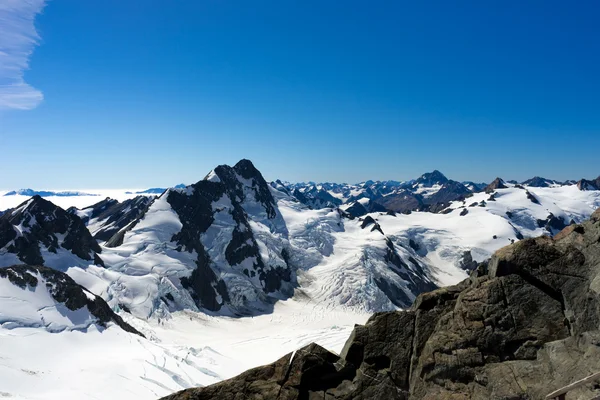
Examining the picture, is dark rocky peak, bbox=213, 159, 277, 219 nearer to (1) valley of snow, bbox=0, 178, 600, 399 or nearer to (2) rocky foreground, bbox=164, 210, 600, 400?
(1) valley of snow, bbox=0, 178, 600, 399

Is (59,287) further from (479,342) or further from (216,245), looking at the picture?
(216,245)

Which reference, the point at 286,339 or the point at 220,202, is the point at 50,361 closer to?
the point at 286,339

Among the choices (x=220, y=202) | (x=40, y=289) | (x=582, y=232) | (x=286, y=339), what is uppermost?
(x=220, y=202)

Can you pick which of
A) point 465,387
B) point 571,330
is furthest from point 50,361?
point 571,330

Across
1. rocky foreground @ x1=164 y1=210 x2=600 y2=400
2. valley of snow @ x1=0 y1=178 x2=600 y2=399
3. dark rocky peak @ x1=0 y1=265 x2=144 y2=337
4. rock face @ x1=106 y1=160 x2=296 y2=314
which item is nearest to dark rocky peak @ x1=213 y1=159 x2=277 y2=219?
rock face @ x1=106 y1=160 x2=296 y2=314

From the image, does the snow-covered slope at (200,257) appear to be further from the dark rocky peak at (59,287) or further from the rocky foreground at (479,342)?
the rocky foreground at (479,342)

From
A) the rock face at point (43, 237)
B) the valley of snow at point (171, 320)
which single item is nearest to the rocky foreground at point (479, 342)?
the valley of snow at point (171, 320)
